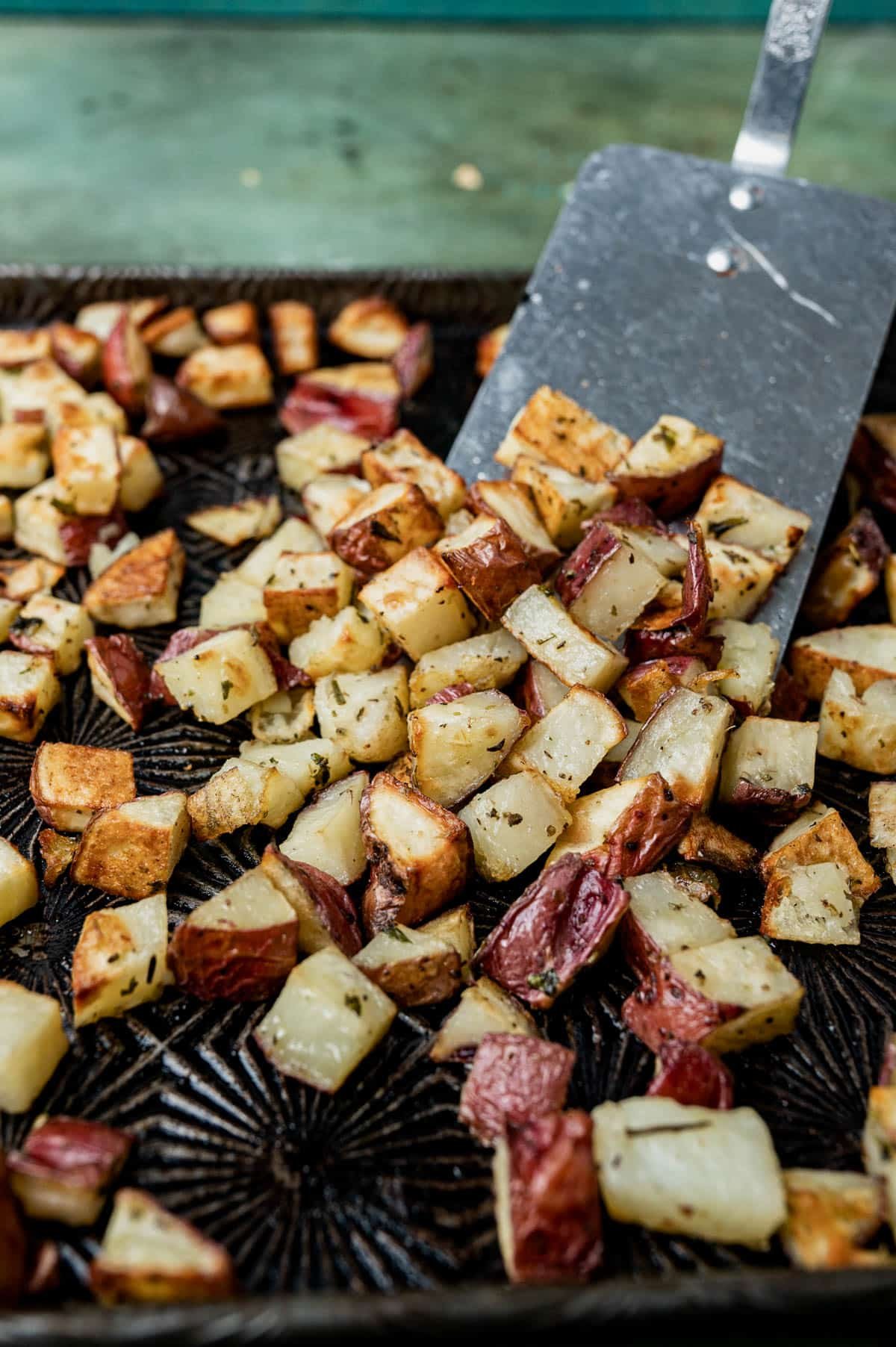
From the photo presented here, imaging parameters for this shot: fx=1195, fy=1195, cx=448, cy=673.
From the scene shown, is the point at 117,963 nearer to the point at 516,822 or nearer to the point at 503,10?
the point at 516,822

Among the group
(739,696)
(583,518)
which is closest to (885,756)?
(739,696)

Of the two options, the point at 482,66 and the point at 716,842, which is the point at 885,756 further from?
the point at 482,66

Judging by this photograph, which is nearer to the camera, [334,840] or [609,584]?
[334,840]

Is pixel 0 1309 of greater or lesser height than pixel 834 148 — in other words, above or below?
below

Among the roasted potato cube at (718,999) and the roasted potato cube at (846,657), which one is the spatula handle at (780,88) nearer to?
the roasted potato cube at (846,657)

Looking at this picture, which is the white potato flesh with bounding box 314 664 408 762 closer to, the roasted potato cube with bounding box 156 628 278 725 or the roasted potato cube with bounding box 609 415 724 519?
the roasted potato cube with bounding box 156 628 278 725

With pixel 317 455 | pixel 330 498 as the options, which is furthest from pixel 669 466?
pixel 317 455
